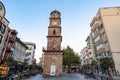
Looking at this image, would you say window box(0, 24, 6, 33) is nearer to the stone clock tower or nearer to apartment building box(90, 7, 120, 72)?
the stone clock tower

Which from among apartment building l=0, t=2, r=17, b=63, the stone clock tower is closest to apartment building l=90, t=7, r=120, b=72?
the stone clock tower

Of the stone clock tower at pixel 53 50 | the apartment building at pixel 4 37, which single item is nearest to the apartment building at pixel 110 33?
the stone clock tower at pixel 53 50

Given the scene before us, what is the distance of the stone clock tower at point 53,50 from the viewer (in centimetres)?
2884

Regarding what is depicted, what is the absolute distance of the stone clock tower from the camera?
28844 mm

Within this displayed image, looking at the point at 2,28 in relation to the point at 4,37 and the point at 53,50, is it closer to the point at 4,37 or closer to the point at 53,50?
the point at 4,37

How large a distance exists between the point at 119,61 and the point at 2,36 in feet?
93.9

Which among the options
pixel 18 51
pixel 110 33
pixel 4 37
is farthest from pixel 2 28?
pixel 110 33

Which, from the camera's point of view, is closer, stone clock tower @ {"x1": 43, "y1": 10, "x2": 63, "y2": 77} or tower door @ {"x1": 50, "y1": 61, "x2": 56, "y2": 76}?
tower door @ {"x1": 50, "y1": 61, "x2": 56, "y2": 76}

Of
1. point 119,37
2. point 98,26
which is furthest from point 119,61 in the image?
point 98,26

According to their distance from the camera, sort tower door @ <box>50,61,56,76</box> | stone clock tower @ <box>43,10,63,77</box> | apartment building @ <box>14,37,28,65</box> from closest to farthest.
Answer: tower door @ <box>50,61,56,76</box>
stone clock tower @ <box>43,10,63,77</box>
apartment building @ <box>14,37,28,65</box>

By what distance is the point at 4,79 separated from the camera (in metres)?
15.0

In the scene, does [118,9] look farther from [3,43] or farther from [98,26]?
[3,43]

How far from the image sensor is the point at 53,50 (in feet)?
97.9

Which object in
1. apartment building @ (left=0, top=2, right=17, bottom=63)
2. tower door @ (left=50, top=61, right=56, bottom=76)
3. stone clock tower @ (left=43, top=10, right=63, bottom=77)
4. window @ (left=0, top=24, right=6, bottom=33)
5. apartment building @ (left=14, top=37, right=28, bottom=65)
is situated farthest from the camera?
apartment building @ (left=14, top=37, right=28, bottom=65)
